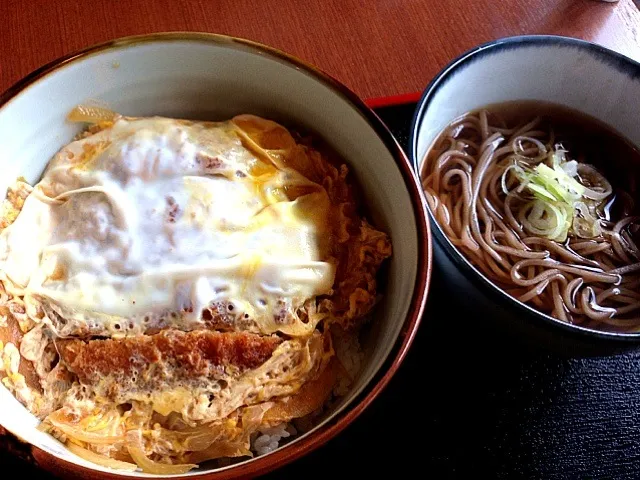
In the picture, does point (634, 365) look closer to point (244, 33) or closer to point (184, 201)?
point (184, 201)

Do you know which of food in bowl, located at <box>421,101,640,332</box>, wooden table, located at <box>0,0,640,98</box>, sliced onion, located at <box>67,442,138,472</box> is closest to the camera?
sliced onion, located at <box>67,442,138,472</box>

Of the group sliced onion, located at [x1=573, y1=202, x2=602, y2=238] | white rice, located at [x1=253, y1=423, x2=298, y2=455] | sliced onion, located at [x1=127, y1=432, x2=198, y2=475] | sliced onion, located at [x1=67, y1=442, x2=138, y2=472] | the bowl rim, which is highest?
the bowl rim

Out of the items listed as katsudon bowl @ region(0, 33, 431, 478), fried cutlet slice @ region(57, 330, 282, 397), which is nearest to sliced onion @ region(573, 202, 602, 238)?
katsudon bowl @ region(0, 33, 431, 478)

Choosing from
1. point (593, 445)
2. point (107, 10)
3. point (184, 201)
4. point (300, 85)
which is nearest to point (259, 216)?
point (184, 201)

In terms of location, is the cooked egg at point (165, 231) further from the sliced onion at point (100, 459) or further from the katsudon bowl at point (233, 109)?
the sliced onion at point (100, 459)

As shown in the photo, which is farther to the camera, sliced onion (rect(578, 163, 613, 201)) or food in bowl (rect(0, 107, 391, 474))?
sliced onion (rect(578, 163, 613, 201))

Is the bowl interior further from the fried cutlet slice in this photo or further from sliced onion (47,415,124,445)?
sliced onion (47,415,124,445)

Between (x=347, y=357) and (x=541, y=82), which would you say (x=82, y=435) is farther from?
(x=541, y=82)
